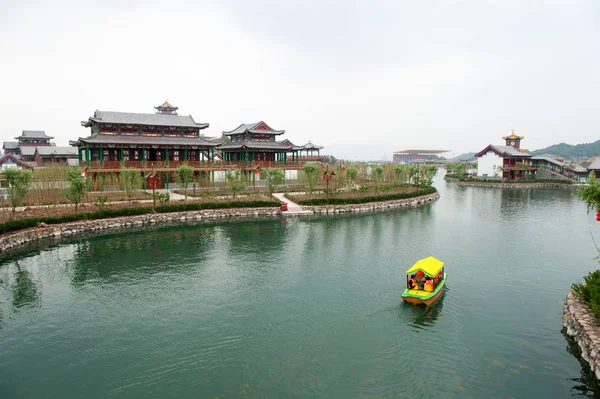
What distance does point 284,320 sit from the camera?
53.7 feet

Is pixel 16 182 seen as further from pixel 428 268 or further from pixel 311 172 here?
pixel 428 268

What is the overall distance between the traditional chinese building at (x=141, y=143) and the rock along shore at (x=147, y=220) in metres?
11.1

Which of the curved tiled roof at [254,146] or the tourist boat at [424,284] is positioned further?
the curved tiled roof at [254,146]

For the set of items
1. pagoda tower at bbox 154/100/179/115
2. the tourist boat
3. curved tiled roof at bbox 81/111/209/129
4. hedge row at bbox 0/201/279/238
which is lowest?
the tourist boat

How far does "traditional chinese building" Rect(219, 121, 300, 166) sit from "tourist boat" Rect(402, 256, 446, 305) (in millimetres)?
39960

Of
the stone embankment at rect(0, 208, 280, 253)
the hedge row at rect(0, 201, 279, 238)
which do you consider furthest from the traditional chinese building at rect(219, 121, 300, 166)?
the stone embankment at rect(0, 208, 280, 253)

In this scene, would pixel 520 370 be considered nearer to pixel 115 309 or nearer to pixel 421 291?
pixel 421 291

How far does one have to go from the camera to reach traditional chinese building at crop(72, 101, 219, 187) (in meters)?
45.6

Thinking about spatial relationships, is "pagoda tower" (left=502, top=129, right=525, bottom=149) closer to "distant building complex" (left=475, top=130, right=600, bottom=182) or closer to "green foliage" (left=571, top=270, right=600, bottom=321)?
"distant building complex" (left=475, top=130, right=600, bottom=182)

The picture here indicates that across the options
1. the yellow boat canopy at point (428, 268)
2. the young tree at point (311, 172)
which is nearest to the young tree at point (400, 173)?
the young tree at point (311, 172)

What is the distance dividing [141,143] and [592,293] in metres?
45.4

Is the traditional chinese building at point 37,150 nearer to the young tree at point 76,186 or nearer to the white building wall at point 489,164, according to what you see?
the young tree at point 76,186

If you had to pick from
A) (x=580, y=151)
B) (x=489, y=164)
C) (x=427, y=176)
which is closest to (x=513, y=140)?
(x=489, y=164)

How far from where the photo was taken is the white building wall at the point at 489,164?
8212cm
